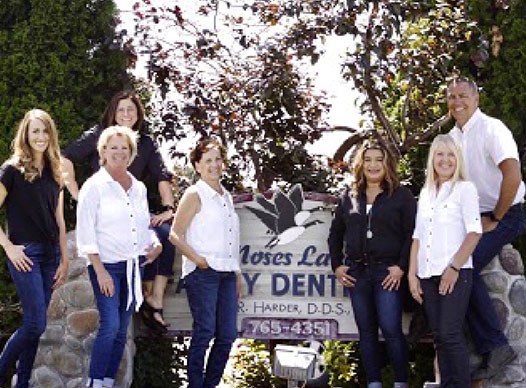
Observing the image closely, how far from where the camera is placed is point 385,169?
6.73 metres

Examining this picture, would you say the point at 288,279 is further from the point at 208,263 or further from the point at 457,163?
the point at 457,163

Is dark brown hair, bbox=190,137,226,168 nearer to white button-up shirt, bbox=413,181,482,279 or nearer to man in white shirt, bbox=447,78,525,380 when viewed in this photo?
white button-up shirt, bbox=413,181,482,279

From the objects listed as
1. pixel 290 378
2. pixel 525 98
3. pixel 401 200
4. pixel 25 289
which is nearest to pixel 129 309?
pixel 25 289

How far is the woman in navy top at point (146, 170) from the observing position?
7.00m

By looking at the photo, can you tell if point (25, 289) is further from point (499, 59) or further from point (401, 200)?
point (499, 59)

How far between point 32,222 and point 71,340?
1147 millimetres

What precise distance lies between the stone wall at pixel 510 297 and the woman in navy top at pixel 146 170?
2173 millimetres

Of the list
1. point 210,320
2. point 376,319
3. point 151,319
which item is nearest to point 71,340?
point 151,319

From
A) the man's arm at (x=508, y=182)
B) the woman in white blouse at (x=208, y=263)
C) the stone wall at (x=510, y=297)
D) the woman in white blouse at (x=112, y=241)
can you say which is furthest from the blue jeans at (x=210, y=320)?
the man's arm at (x=508, y=182)

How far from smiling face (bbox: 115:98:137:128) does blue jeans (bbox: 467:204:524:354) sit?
2.44 m

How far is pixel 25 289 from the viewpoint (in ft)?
20.3

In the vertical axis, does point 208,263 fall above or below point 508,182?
below

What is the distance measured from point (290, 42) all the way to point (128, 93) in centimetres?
143

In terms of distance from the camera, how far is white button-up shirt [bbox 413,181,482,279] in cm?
621
